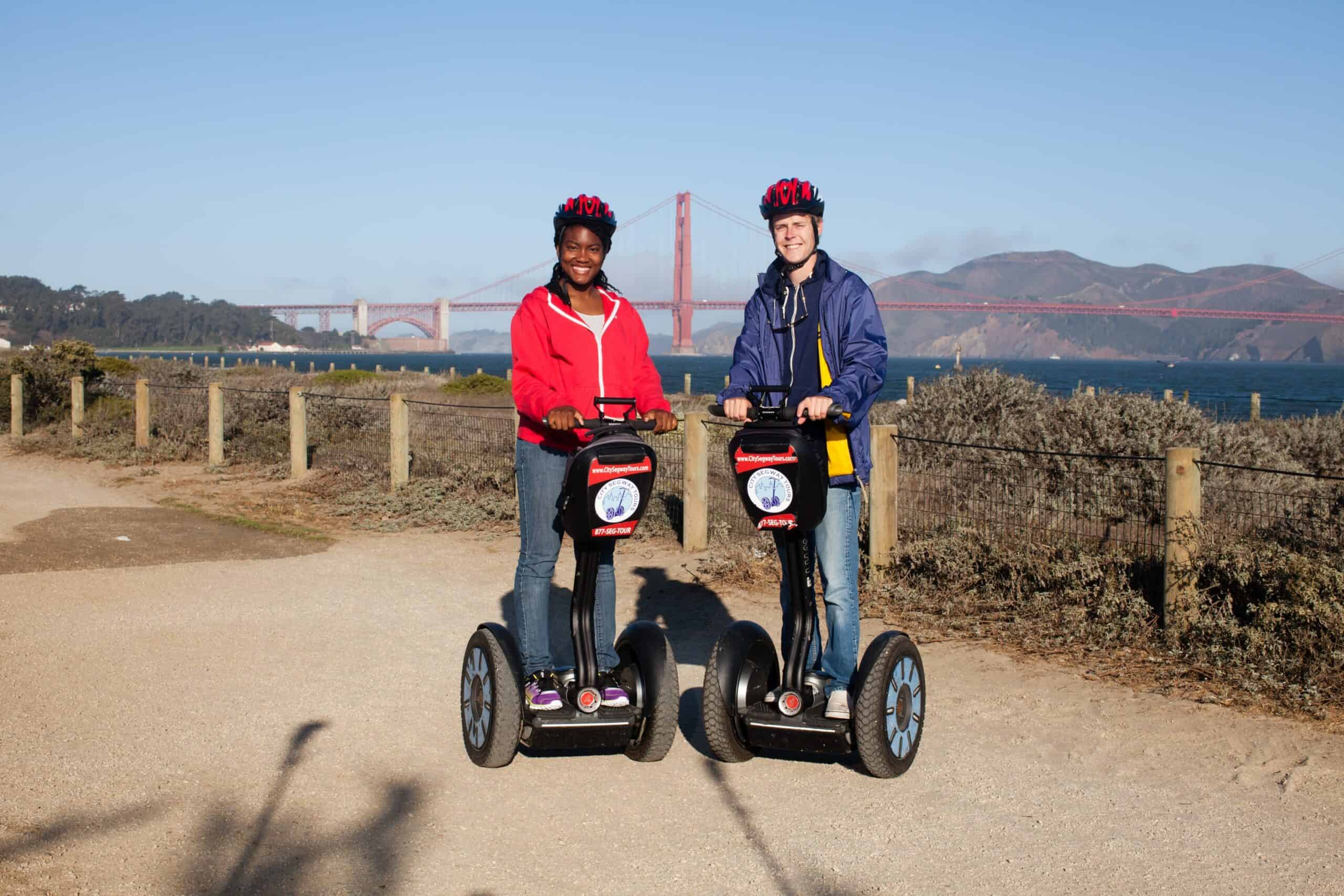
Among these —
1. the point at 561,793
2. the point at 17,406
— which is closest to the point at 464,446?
the point at 561,793

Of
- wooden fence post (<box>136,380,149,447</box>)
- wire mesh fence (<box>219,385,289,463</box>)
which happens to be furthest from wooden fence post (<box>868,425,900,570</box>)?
wooden fence post (<box>136,380,149,447</box>)

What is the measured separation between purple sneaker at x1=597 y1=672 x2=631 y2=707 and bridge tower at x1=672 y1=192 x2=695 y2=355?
109 metres

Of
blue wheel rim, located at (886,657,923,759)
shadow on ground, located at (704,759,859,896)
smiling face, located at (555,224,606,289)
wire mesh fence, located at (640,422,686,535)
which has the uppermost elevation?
smiling face, located at (555,224,606,289)

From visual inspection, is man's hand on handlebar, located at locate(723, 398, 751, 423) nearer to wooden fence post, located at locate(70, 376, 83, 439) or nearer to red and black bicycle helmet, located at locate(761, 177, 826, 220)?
red and black bicycle helmet, located at locate(761, 177, 826, 220)

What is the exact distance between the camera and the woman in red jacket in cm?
409

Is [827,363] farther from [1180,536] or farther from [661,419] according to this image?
[1180,536]

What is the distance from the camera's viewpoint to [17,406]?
18.9m

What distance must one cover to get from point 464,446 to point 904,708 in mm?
8698

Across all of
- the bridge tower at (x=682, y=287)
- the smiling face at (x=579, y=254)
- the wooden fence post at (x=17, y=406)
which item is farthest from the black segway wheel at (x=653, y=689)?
the bridge tower at (x=682, y=287)

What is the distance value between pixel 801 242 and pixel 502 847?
2250mm

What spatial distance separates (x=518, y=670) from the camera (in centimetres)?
406

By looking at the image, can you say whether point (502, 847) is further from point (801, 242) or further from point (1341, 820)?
point (1341, 820)

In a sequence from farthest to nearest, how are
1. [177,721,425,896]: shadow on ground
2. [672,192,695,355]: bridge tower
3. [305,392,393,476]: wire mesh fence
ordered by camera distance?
1. [672,192,695,355]: bridge tower
2. [305,392,393,476]: wire mesh fence
3. [177,721,425,896]: shadow on ground

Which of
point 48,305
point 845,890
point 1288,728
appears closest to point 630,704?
point 845,890
